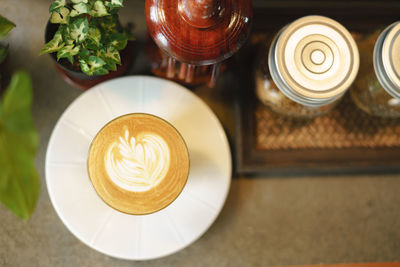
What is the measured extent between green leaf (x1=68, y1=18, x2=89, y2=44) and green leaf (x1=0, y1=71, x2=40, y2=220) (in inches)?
6.5

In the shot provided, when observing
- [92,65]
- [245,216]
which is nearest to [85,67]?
[92,65]

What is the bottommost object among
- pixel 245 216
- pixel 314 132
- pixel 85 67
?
pixel 245 216

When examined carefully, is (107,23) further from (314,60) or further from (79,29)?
(314,60)

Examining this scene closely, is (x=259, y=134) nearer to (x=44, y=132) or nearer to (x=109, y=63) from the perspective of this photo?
(x=109, y=63)

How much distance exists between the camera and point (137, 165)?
0.59m

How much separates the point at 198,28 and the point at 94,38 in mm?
186

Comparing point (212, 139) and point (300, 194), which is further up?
point (212, 139)

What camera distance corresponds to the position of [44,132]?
0.75m

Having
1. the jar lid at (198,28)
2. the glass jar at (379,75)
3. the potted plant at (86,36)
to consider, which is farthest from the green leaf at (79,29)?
the glass jar at (379,75)

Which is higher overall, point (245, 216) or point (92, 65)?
point (92, 65)

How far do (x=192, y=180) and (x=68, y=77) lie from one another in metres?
0.34

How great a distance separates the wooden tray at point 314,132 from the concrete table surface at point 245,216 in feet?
0.20

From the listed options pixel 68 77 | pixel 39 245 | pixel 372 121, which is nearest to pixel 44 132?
pixel 68 77

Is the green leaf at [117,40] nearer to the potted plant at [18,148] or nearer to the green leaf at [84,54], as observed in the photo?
the green leaf at [84,54]
